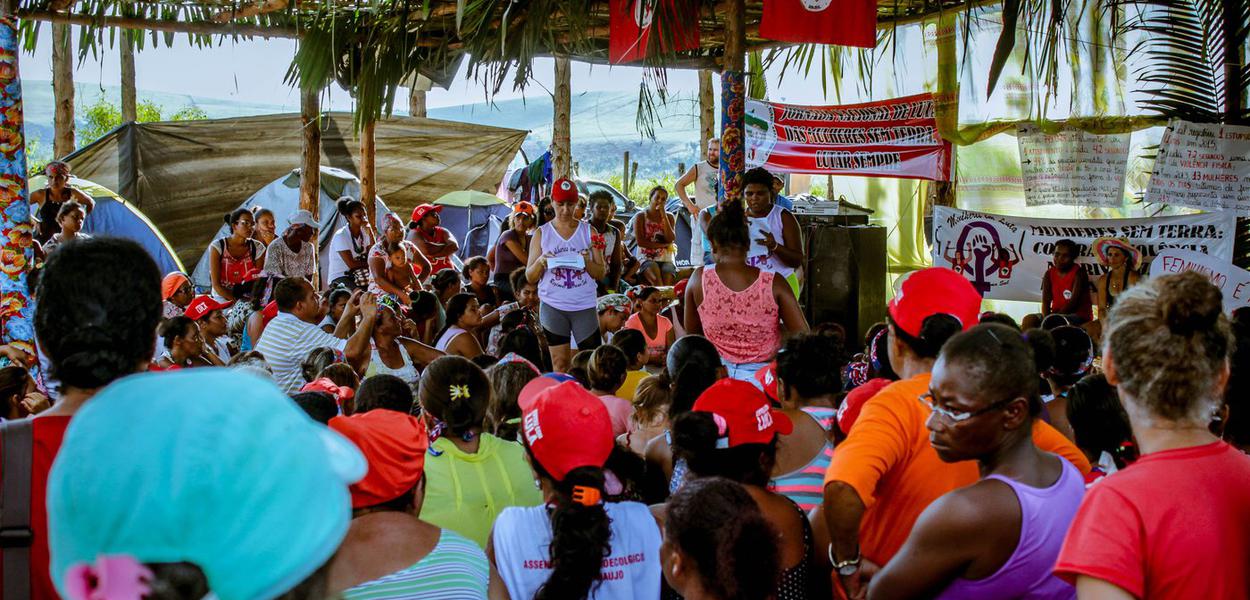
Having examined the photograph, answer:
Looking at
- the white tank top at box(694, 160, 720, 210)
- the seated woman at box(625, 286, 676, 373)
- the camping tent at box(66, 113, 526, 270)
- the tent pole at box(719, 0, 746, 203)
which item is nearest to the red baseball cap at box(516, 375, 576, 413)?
the tent pole at box(719, 0, 746, 203)

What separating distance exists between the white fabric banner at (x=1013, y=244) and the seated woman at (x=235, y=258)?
19.0 ft

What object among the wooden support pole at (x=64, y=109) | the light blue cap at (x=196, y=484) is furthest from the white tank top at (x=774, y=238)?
the wooden support pole at (x=64, y=109)

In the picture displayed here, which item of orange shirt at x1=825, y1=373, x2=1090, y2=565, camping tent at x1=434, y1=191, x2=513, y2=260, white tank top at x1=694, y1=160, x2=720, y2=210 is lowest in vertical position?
orange shirt at x1=825, y1=373, x2=1090, y2=565

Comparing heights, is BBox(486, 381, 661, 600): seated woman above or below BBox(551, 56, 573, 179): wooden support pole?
below

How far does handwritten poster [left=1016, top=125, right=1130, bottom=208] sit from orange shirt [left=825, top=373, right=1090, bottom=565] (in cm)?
699

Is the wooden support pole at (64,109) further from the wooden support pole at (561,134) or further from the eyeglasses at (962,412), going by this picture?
the eyeglasses at (962,412)

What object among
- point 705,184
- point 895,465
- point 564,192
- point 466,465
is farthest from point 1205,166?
point 466,465

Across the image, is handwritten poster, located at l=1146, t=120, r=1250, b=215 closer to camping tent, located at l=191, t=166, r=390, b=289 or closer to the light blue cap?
the light blue cap

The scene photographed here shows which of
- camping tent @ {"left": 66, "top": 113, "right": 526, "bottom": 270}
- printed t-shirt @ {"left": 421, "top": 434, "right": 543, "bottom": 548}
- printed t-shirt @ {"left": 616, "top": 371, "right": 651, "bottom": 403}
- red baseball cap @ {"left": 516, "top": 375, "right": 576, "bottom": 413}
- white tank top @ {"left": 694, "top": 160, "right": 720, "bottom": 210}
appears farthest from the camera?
camping tent @ {"left": 66, "top": 113, "right": 526, "bottom": 270}

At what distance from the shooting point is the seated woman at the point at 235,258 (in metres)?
9.09

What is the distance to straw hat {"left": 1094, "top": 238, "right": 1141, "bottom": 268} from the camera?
27.4ft

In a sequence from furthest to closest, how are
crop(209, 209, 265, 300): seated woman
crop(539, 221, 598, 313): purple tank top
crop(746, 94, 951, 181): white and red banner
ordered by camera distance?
crop(209, 209, 265, 300): seated woman, crop(746, 94, 951, 181): white and red banner, crop(539, 221, 598, 313): purple tank top

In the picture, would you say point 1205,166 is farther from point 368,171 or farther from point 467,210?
point 467,210

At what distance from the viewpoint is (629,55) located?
740 cm
